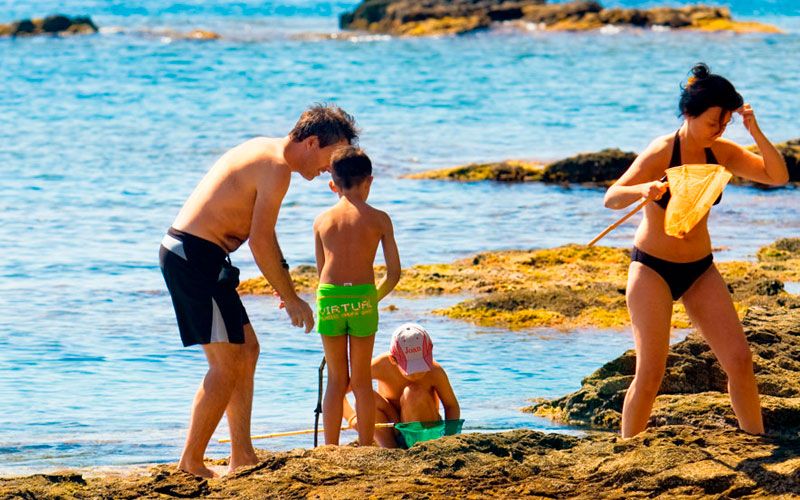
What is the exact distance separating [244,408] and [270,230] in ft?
2.72

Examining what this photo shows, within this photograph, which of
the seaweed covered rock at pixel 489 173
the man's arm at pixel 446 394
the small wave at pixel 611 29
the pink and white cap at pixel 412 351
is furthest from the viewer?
the small wave at pixel 611 29

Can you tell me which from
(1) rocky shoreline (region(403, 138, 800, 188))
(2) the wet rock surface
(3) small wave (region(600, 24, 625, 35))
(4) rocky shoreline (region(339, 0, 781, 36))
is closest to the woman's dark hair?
(2) the wet rock surface

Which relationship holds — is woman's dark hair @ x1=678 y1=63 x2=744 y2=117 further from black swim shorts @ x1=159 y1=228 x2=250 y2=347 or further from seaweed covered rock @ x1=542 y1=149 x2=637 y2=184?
seaweed covered rock @ x1=542 y1=149 x2=637 y2=184

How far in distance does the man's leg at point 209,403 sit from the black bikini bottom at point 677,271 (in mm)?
1799

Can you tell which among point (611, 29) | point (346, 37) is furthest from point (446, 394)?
point (611, 29)

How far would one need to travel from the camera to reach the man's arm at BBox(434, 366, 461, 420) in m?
6.43

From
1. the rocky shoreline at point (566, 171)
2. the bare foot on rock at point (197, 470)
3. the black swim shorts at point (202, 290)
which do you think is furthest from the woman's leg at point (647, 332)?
the rocky shoreline at point (566, 171)

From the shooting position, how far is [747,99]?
2909cm

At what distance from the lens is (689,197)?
17.1ft

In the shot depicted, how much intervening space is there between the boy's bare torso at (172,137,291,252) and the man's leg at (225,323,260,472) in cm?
44

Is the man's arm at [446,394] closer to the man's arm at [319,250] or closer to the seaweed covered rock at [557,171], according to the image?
the man's arm at [319,250]

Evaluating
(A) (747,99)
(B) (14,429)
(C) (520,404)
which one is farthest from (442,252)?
(A) (747,99)

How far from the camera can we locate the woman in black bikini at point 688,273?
5.32 meters

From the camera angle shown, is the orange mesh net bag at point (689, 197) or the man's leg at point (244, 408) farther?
the man's leg at point (244, 408)
